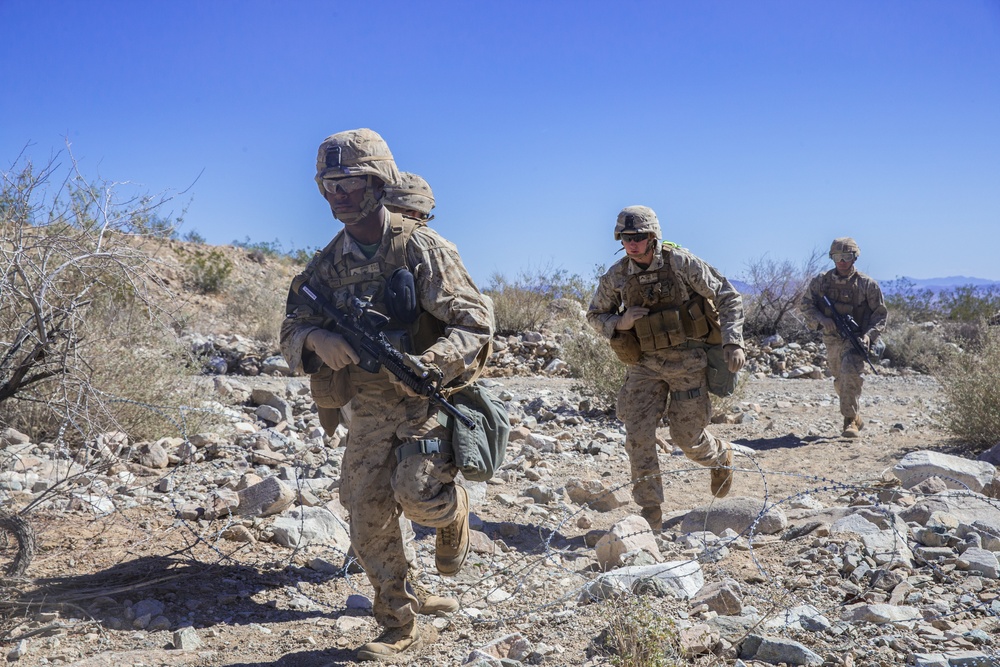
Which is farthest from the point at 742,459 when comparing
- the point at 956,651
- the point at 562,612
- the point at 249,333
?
the point at 249,333

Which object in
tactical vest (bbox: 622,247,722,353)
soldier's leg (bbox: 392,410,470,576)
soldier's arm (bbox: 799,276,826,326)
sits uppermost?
soldier's arm (bbox: 799,276,826,326)

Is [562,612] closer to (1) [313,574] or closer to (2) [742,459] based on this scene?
(1) [313,574]

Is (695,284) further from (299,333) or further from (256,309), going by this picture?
(256,309)

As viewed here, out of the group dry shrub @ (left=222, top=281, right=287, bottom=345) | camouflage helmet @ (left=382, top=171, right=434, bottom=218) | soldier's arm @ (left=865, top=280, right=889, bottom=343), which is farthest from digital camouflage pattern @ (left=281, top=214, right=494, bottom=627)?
dry shrub @ (left=222, top=281, right=287, bottom=345)

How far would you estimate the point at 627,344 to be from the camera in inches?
211

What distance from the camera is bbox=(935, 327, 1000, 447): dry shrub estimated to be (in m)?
7.79

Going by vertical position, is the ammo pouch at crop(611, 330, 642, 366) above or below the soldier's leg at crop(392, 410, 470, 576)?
above

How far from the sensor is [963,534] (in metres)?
4.25

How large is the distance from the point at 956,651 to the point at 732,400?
727 cm

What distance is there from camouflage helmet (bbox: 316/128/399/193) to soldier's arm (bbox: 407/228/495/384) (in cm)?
31

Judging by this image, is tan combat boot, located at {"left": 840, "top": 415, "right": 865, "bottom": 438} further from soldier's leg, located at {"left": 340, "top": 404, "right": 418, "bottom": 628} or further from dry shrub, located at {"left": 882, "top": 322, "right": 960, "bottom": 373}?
dry shrub, located at {"left": 882, "top": 322, "right": 960, "bottom": 373}

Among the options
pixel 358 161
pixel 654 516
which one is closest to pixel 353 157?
pixel 358 161

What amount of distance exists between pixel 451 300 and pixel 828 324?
6541 mm

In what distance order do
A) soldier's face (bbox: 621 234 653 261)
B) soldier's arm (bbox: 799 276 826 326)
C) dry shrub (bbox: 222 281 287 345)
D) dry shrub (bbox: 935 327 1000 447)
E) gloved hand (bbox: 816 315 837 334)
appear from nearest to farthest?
soldier's face (bbox: 621 234 653 261) < dry shrub (bbox: 935 327 1000 447) < gloved hand (bbox: 816 315 837 334) < soldier's arm (bbox: 799 276 826 326) < dry shrub (bbox: 222 281 287 345)
